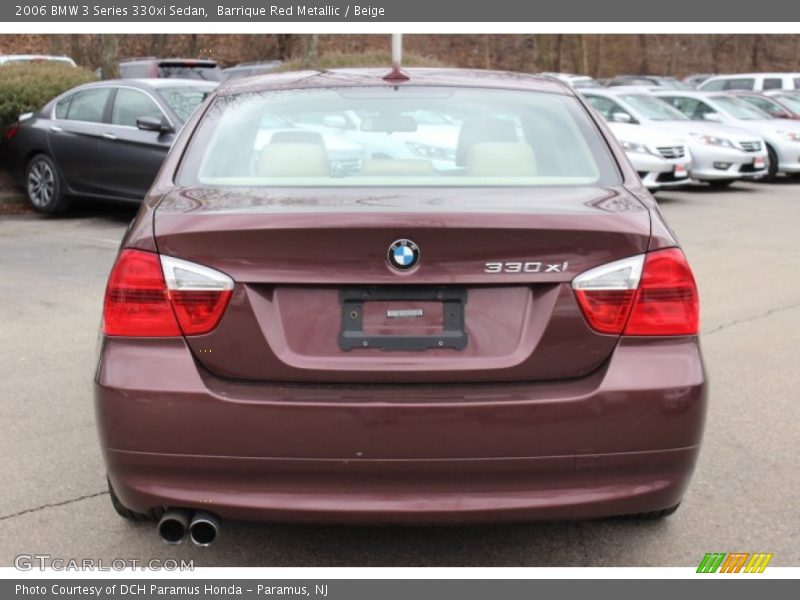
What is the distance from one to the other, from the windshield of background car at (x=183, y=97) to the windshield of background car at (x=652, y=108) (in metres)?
7.50

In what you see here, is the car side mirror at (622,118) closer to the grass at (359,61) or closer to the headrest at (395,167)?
the grass at (359,61)

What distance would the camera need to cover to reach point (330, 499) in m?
3.02

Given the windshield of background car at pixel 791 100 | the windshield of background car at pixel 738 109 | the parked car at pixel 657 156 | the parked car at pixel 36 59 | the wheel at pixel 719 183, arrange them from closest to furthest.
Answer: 1. the parked car at pixel 657 156
2. the parked car at pixel 36 59
3. the wheel at pixel 719 183
4. the windshield of background car at pixel 738 109
5. the windshield of background car at pixel 791 100

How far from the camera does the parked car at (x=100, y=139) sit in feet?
37.6

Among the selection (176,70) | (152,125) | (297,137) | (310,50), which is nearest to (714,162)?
(310,50)

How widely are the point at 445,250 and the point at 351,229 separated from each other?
0.27 meters

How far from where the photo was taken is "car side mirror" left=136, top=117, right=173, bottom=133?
11.2 metres

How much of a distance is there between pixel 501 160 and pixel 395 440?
1266 millimetres

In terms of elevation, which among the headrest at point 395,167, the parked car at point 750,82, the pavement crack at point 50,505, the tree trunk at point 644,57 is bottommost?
the tree trunk at point 644,57

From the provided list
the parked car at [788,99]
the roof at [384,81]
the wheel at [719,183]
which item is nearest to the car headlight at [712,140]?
the wheel at [719,183]

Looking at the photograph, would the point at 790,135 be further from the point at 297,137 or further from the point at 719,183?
the point at 297,137

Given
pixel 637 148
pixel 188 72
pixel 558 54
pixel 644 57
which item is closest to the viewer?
pixel 637 148

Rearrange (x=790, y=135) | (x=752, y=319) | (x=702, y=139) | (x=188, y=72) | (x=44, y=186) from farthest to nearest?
1. (x=188, y=72)
2. (x=790, y=135)
3. (x=702, y=139)
4. (x=44, y=186)
5. (x=752, y=319)

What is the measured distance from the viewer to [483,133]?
3.99m
